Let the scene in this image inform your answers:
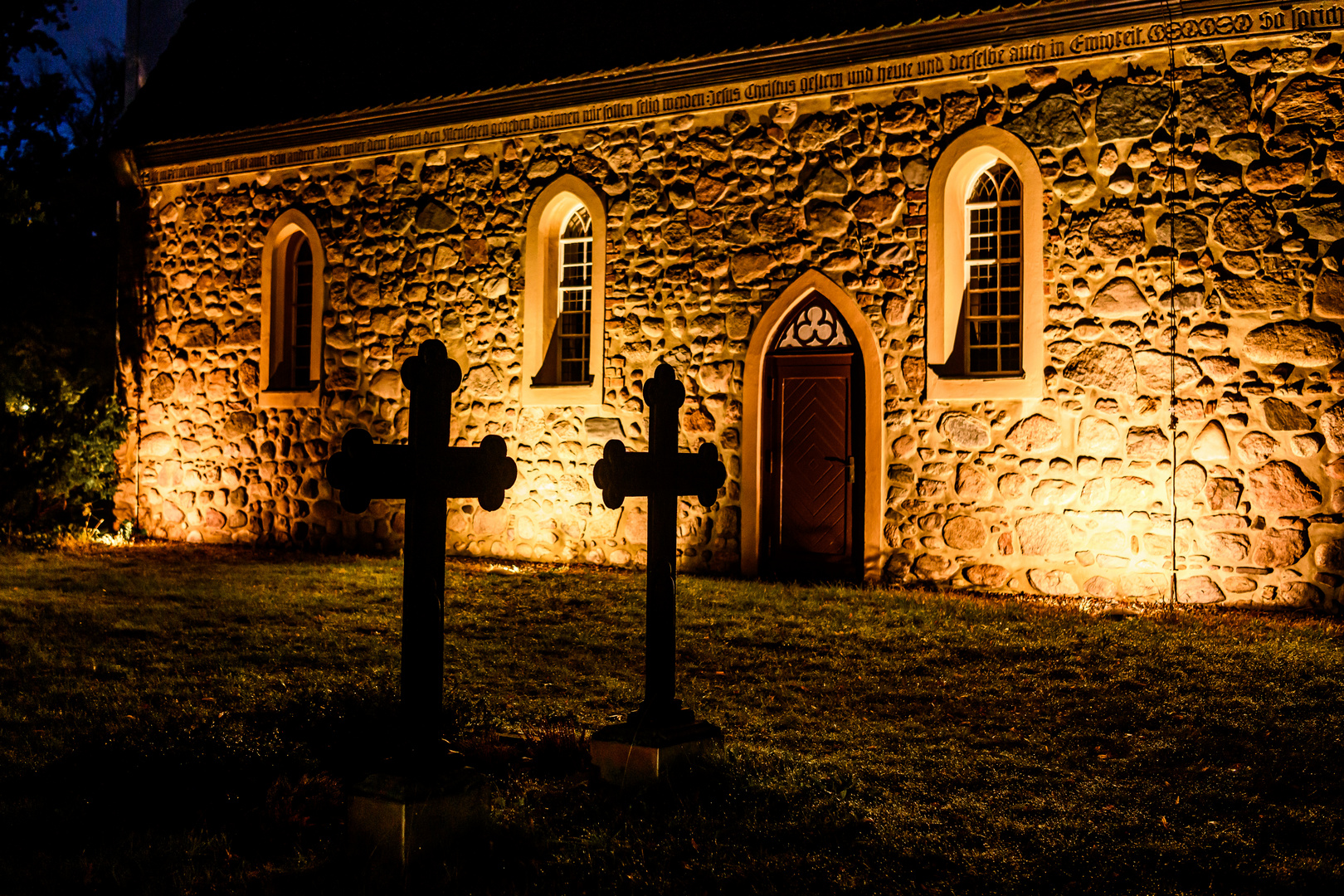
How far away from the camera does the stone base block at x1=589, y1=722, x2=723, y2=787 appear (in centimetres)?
436

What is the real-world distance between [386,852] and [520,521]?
8855mm

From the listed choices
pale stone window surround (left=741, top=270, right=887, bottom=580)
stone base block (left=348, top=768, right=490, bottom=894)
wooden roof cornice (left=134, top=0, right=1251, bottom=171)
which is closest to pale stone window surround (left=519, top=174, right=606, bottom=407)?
wooden roof cornice (left=134, top=0, right=1251, bottom=171)

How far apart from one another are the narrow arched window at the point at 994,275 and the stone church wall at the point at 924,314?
46cm

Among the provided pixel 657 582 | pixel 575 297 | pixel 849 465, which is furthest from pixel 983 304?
pixel 657 582

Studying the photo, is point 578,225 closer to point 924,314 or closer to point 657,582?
point 924,314

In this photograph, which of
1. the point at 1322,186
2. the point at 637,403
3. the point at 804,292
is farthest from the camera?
the point at 637,403

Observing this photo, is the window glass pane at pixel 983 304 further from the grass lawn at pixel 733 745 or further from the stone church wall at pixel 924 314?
the grass lawn at pixel 733 745

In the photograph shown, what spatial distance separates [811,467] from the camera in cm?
1098

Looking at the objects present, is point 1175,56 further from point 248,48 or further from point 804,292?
point 248,48

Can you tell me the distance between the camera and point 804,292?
428 inches

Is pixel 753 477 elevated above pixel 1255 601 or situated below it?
above

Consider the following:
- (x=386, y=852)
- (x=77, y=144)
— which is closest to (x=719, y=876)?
(x=386, y=852)

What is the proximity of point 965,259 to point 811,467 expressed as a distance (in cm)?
252

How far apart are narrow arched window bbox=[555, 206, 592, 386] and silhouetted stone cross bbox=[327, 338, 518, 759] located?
864 cm
